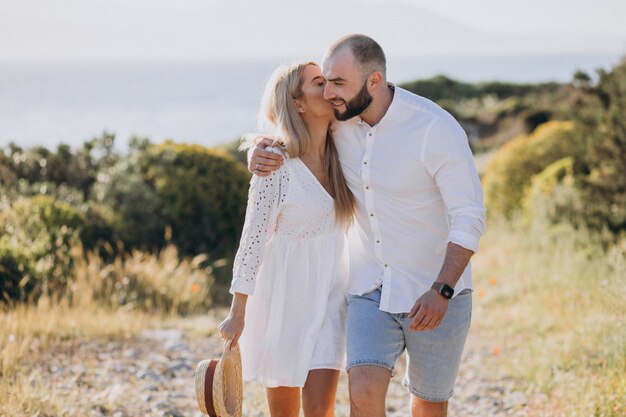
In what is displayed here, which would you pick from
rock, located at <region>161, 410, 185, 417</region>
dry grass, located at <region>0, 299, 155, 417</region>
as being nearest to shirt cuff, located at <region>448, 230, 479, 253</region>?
rock, located at <region>161, 410, 185, 417</region>

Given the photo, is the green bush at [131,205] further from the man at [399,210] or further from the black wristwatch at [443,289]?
the black wristwatch at [443,289]

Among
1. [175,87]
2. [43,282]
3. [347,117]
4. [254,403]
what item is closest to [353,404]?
[347,117]

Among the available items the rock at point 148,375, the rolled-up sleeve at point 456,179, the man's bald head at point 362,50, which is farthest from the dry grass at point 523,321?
the man's bald head at point 362,50

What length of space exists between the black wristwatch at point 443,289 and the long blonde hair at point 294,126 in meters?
0.65

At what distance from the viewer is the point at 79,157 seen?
10.4 meters

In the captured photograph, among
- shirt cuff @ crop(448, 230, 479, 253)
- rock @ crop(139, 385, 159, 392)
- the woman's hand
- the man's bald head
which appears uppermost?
the man's bald head

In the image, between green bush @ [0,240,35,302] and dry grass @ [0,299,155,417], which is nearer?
dry grass @ [0,299,155,417]

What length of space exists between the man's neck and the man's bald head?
0.46 feet

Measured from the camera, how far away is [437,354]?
3844 millimetres

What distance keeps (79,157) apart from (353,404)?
768 centimetres

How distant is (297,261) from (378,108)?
2.66 ft

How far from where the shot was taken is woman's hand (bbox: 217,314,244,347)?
378 centimetres

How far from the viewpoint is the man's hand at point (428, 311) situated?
138 inches

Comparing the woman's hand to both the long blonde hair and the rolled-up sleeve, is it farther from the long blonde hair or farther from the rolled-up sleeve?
the rolled-up sleeve
